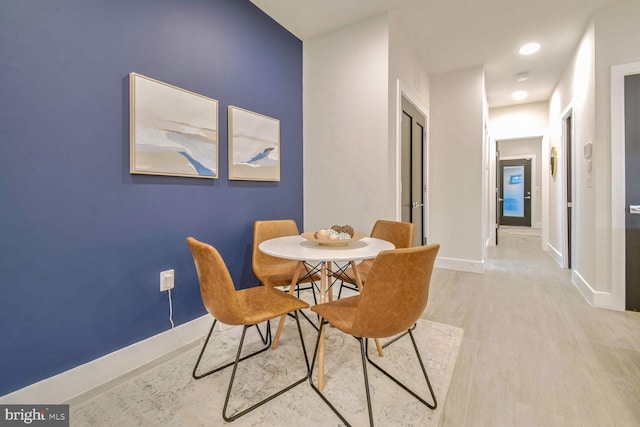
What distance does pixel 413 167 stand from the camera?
12.0ft

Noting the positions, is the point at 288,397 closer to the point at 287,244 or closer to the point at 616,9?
the point at 287,244

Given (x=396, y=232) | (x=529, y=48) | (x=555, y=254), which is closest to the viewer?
(x=396, y=232)

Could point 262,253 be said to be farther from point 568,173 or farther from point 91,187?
point 568,173

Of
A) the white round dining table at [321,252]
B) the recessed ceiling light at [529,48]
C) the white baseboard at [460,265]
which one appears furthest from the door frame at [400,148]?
the recessed ceiling light at [529,48]

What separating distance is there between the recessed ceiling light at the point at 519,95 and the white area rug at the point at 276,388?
4878 millimetres

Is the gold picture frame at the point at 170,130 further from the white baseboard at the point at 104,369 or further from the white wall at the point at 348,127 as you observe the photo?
the white wall at the point at 348,127

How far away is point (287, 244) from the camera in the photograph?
193 cm

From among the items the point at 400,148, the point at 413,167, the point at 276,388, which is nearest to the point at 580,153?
the point at 413,167

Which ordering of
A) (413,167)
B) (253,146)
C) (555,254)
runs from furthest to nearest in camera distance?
(555,254) < (413,167) < (253,146)

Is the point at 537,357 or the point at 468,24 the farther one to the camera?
the point at 468,24

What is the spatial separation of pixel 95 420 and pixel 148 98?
1.76 meters

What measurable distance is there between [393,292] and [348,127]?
6.85 ft

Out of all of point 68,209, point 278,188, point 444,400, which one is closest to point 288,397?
point 444,400

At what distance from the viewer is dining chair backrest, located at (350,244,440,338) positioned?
3.85 ft
